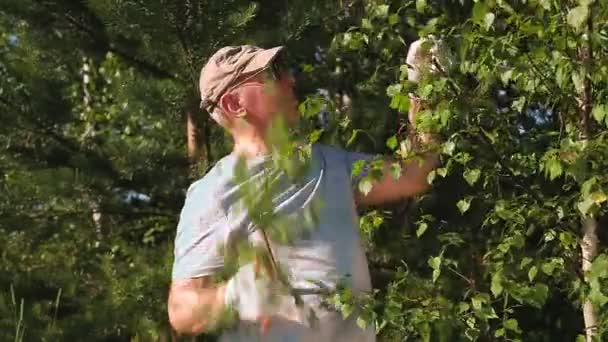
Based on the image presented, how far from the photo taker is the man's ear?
1967 millimetres

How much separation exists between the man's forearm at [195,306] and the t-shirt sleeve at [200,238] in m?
0.02

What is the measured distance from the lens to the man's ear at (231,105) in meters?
1.97

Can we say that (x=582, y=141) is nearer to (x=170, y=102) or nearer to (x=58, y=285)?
(x=170, y=102)

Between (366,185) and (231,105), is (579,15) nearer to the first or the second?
(366,185)

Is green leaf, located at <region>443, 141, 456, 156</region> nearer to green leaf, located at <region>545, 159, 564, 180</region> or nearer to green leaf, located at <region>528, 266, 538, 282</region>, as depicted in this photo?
green leaf, located at <region>545, 159, 564, 180</region>

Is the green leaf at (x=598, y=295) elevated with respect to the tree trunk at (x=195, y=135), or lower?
lower

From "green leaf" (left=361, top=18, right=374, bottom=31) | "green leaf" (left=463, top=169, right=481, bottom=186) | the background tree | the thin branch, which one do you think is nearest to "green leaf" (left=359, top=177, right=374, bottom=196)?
the background tree

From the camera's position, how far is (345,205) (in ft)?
6.25

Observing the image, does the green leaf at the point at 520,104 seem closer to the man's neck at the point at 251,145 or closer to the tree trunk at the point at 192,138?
the man's neck at the point at 251,145

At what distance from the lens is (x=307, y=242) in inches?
72.1

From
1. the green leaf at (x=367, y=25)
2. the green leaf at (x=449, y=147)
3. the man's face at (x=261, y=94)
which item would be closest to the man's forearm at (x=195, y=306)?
the man's face at (x=261, y=94)

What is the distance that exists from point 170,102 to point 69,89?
37.2 inches

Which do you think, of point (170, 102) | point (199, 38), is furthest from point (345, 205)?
point (170, 102)

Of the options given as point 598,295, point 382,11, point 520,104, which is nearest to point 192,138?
point 382,11
